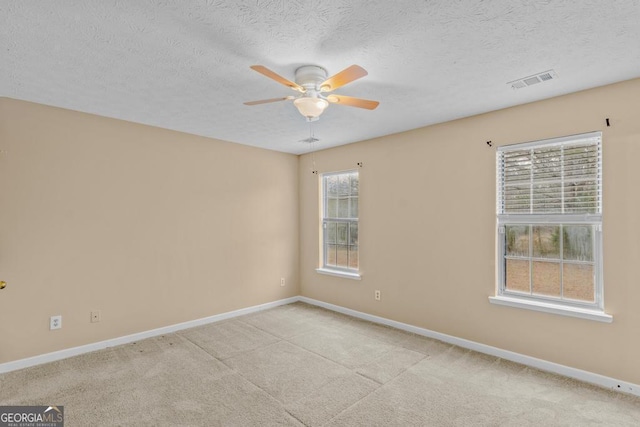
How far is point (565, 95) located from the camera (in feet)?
9.13

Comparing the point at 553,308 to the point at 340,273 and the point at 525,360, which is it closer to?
the point at 525,360

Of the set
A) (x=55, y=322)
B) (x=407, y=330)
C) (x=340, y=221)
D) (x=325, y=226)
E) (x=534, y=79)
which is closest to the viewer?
(x=534, y=79)

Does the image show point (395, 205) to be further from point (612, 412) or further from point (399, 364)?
point (612, 412)

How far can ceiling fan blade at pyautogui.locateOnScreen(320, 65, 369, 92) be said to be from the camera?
6.04ft

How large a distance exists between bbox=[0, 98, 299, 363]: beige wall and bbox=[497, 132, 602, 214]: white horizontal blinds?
3.24 meters

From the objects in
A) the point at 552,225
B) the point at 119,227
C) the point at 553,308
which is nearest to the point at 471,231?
the point at 552,225

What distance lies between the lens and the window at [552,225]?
272cm

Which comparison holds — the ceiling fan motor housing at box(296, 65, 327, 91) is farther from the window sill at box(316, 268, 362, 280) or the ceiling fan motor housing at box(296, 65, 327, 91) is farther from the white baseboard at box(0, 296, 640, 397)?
the white baseboard at box(0, 296, 640, 397)

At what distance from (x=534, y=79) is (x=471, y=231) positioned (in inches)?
61.0

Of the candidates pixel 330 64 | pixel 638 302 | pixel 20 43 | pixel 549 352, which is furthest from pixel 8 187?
pixel 638 302

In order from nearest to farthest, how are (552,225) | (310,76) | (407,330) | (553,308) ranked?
1. (310,76)
2. (553,308)
3. (552,225)
4. (407,330)

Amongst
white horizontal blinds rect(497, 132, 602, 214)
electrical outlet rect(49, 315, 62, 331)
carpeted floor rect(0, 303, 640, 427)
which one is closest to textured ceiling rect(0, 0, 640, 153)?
white horizontal blinds rect(497, 132, 602, 214)

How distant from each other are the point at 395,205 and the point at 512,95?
5.73ft

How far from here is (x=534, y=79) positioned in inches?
97.0
